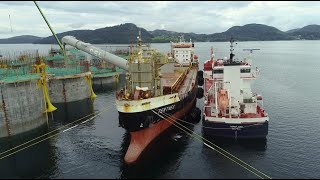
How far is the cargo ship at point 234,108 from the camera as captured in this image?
133 feet

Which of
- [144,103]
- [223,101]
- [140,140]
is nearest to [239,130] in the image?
[223,101]

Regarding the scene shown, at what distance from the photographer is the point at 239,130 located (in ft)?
Answer: 134

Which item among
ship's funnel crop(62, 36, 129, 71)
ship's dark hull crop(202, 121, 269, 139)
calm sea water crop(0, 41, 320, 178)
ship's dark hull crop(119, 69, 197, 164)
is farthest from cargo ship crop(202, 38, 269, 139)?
ship's funnel crop(62, 36, 129, 71)

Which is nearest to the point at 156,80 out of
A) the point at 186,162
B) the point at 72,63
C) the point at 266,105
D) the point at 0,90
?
the point at 186,162

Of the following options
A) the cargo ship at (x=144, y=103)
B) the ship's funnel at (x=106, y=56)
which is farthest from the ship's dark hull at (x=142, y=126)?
the ship's funnel at (x=106, y=56)

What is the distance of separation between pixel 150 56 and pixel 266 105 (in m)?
32.3

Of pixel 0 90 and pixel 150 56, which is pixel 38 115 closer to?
pixel 0 90

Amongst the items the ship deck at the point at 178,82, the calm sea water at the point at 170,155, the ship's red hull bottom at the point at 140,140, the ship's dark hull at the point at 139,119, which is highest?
the ship deck at the point at 178,82

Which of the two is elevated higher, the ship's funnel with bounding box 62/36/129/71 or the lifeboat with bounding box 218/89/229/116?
the ship's funnel with bounding box 62/36/129/71

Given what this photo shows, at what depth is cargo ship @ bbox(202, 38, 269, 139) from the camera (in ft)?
133

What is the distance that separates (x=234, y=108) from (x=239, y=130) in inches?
159

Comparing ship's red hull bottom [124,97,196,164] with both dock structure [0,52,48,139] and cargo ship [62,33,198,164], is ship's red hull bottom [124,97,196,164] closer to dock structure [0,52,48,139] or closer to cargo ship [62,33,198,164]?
cargo ship [62,33,198,164]

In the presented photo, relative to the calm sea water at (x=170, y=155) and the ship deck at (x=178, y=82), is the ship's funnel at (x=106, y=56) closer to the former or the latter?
the ship deck at (x=178, y=82)

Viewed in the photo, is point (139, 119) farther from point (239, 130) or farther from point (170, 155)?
point (239, 130)
